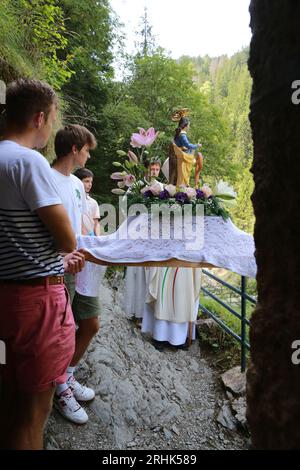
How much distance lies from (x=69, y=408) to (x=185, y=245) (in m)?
1.20

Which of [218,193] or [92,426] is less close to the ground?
[218,193]

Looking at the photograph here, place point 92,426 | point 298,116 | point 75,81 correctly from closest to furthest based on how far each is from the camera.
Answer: point 298,116 < point 92,426 < point 75,81

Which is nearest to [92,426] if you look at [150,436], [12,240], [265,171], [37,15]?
[150,436]

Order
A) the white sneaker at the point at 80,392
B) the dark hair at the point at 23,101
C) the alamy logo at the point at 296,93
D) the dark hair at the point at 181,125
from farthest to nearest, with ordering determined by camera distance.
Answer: the dark hair at the point at 181,125, the white sneaker at the point at 80,392, the dark hair at the point at 23,101, the alamy logo at the point at 296,93

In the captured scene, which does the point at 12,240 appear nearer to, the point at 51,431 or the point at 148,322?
the point at 51,431

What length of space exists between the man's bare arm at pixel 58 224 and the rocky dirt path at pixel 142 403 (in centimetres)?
138

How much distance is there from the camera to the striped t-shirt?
115 centimetres

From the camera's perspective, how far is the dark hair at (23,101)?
1255 millimetres

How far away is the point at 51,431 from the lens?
2.05 metres

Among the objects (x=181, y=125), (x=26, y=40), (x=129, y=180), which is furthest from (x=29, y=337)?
(x=26, y=40)

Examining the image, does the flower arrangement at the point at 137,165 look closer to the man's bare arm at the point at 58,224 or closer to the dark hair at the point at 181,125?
the dark hair at the point at 181,125

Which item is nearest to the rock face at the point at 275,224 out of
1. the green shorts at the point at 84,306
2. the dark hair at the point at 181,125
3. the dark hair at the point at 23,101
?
the dark hair at the point at 23,101

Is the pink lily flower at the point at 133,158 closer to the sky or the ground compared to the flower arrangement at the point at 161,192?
closer to the sky

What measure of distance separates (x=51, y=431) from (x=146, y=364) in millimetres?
1311
